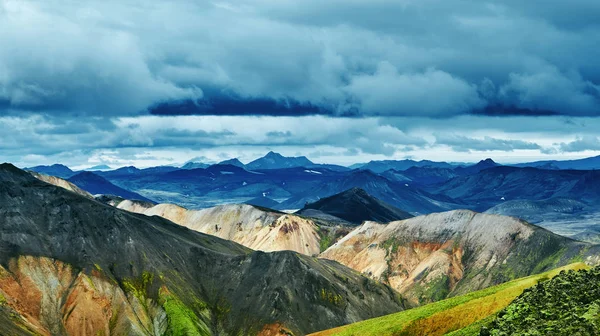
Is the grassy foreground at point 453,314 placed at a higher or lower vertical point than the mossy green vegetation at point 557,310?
lower

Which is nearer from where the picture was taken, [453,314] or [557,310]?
[557,310]

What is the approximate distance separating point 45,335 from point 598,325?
559ft

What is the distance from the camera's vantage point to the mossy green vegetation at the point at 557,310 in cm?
6353

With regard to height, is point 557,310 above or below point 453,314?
above

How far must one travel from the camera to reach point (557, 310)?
70.1 meters

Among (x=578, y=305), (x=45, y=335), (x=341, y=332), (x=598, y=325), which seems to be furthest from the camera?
(x=45, y=335)

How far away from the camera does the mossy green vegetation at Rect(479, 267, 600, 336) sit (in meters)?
63.5

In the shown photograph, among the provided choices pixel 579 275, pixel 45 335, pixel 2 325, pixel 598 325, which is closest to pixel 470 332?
pixel 579 275

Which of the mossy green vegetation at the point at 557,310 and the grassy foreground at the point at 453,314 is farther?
the grassy foreground at the point at 453,314

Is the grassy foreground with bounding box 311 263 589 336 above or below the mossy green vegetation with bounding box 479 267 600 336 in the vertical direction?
below

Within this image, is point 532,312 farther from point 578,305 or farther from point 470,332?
point 470,332

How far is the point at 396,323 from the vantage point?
113375 millimetres

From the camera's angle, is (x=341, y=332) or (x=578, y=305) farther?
(x=341, y=332)

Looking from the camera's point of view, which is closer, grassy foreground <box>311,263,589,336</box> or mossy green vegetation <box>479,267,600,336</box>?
mossy green vegetation <box>479,267,600,336</box>
